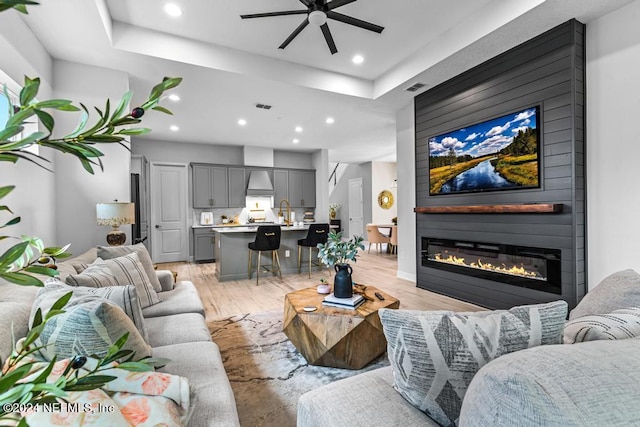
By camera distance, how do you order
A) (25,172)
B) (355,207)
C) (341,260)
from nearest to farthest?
(341,260) < (25,172) < (355,207)

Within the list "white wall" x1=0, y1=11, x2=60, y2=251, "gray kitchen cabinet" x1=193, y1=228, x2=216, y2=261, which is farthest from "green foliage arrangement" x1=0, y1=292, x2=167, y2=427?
"gray kitchen cabinet" x1=193, y1=228, x2=216, y2=261

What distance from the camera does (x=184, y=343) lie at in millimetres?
1696

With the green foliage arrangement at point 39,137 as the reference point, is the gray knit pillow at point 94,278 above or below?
below

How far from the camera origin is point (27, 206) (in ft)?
8.70

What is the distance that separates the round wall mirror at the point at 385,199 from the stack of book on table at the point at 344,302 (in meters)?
7.67

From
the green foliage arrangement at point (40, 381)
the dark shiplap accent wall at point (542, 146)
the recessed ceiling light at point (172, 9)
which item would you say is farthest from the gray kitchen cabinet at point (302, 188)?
the green foliage arrangement at point (40, 381)

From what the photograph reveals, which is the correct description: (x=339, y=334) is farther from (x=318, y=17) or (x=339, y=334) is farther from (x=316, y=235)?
(x=316, y=235)

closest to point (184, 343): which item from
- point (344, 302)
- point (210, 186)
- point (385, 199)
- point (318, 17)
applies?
point (344, 302)

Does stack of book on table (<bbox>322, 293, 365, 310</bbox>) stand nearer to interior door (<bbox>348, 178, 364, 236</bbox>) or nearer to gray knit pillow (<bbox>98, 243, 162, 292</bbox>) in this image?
gray knit pillow (<bbox>98, 243, 162, 292</bbox>)

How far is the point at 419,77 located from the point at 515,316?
364 centimetres

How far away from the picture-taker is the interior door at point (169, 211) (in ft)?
22.2

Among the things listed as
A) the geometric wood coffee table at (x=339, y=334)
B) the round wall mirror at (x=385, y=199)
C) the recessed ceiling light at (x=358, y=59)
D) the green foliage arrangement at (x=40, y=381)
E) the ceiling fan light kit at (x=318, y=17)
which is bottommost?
the geometric wood coffee table at (x=339, y=334)

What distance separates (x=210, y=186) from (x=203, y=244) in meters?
1.36

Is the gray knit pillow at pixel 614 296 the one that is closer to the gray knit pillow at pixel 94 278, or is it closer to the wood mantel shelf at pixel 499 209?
the wood mantel shelf at pixel 499 209
